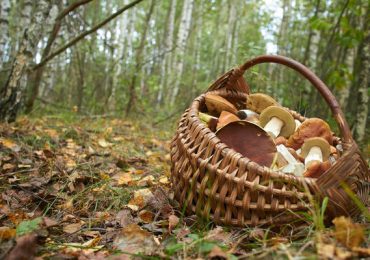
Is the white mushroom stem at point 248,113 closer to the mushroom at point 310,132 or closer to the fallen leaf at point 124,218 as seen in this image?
the mushroom at point 310,132

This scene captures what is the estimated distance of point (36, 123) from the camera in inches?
176

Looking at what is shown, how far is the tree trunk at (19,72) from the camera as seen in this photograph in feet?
12.6

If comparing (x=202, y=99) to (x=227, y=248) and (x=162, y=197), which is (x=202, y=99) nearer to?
(x=162, y=197)

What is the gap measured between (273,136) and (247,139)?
365 millimetres

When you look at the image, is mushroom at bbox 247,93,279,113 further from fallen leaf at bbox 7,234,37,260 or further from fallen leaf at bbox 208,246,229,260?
fallen leaf at bbox 7,234,37,260

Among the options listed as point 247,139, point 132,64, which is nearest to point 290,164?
point 247,139

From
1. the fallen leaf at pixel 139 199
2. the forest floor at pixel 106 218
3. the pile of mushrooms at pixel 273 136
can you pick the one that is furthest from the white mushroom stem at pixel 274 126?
the fallen leaf at pixel 139 199

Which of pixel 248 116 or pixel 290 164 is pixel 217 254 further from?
pixel 248 116

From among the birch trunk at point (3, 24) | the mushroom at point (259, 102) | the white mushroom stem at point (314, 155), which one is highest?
the birch trunk at point (3, 24)

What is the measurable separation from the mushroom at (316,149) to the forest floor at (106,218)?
49 cm

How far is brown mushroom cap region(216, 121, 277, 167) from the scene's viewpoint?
1831mm

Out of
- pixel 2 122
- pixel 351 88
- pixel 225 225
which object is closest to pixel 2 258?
pixel 225 225

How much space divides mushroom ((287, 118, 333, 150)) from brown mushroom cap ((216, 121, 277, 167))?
15.4 inches

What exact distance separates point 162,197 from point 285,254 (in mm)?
1033
